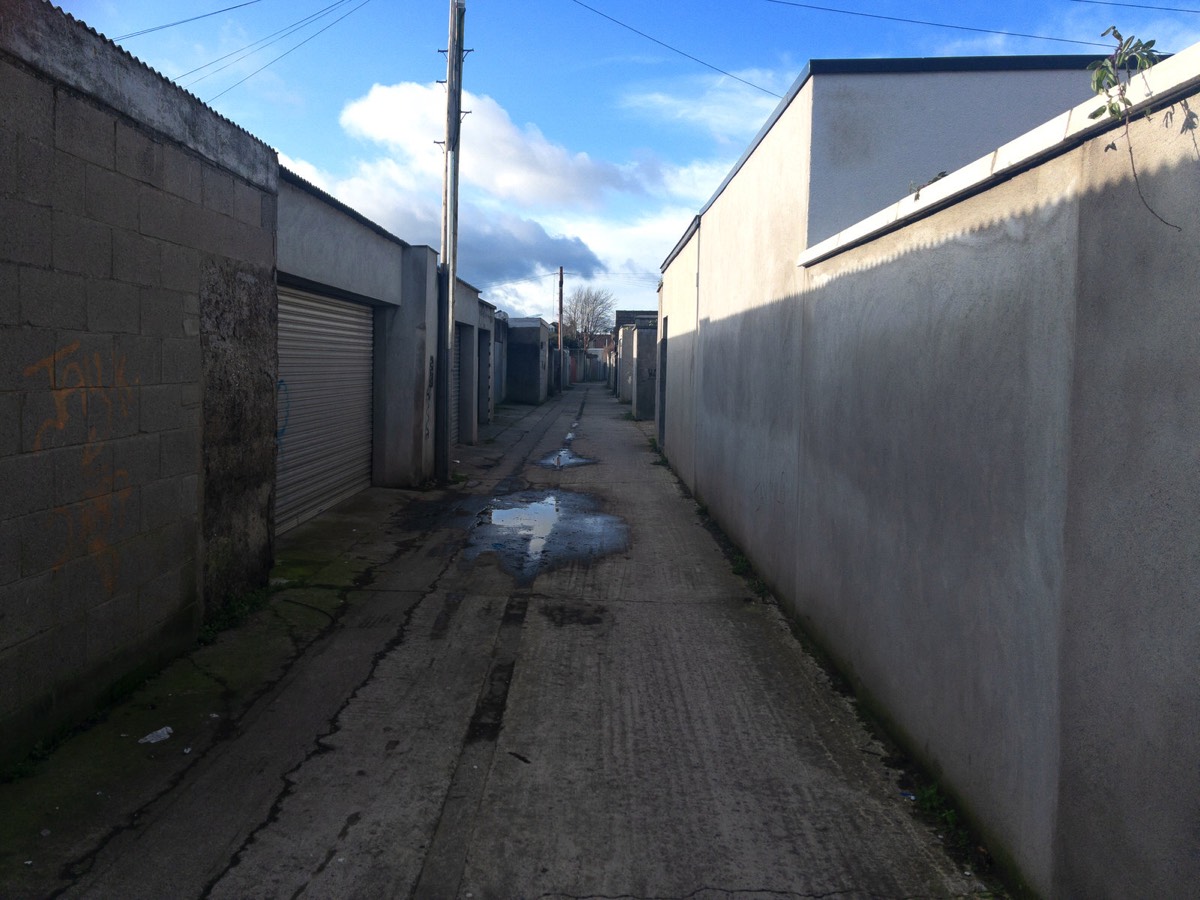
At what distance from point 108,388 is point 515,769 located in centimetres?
282

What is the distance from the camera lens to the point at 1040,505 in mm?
3006

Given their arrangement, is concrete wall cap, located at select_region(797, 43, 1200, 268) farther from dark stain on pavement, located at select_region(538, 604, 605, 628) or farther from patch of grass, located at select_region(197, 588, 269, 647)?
patch of grass, located at select_region(197, 588, 269, 647)

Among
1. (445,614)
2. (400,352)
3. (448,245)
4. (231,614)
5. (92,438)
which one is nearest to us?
(92,438)

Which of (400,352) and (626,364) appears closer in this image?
(400,352)

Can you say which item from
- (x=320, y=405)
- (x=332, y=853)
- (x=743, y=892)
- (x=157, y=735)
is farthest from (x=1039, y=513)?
(x=320, y=405)

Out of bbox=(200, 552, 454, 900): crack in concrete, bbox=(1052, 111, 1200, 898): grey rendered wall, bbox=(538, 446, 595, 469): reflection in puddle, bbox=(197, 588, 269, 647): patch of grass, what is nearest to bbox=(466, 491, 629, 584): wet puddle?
bbox=(200, 552, 454, 900): crack in concrete

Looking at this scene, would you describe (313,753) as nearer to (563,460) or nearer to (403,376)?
(403,376)

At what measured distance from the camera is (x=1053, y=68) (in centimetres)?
688

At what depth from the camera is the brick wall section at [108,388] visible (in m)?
3.88

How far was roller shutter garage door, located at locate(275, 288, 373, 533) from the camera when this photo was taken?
28.7ft

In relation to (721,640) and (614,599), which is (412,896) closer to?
(721,640)

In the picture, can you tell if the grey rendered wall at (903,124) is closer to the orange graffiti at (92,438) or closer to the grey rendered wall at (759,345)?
the grey rendered wall at (759,345)

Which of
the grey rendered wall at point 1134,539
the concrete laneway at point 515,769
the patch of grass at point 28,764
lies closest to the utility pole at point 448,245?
the concrete laneway at point 515,769

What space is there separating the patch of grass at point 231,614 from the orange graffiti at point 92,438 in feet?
3.79
